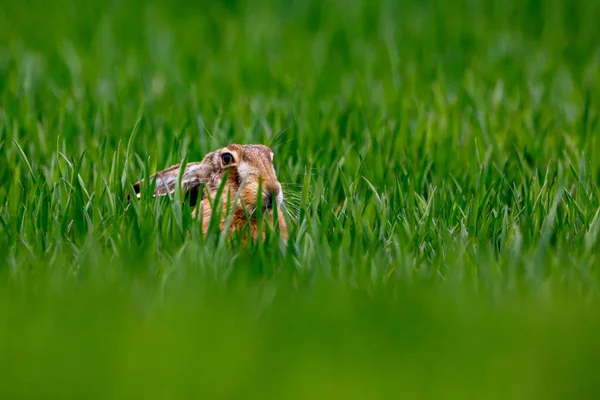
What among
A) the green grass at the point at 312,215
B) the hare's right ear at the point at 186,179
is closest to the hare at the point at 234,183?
the hare's right ear at the point at 186,179

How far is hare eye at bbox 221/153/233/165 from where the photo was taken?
352 cm

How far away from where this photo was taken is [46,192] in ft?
12.0

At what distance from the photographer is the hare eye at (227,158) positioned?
3523 mm

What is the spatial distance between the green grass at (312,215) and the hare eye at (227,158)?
0.27 meters

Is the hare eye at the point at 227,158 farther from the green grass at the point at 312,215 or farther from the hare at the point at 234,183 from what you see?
the green grass at the point at 312,215

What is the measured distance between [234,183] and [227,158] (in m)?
0.09

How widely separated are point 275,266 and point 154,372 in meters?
1.03

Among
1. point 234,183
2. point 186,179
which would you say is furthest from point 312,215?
point 186,179

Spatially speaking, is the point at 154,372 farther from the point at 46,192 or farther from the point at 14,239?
the point at 46,192

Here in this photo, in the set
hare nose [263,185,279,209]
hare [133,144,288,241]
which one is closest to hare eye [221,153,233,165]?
hare [133,144,288,241]

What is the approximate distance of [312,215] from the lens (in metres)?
3.45

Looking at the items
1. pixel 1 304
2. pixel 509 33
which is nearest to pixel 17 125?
pixel 1 304

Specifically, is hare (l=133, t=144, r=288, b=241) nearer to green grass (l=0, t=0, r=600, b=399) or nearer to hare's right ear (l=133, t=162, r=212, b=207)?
hare's right ear (l=133, t=162, r=212, b=207)

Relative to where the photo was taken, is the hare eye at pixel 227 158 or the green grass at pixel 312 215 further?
the hare eye at pixel 227 158
